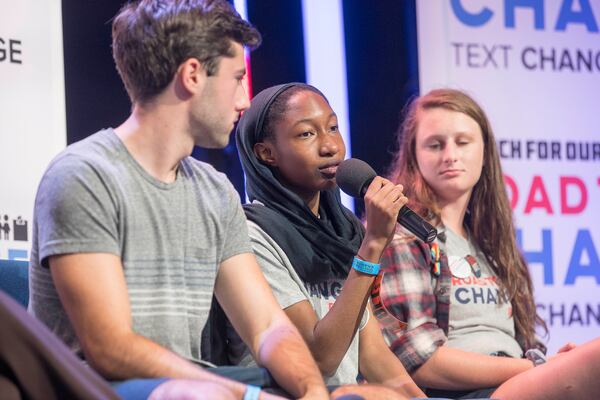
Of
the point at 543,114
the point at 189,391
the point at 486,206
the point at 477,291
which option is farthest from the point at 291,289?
the point at 543,114

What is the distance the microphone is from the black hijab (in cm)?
18

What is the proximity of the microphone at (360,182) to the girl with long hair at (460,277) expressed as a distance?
522 mm

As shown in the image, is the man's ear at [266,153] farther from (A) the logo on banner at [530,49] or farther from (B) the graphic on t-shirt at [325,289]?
(A) the logo on banner at [530,49]

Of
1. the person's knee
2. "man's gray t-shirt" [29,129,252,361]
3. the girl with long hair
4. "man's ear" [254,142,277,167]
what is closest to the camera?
the person's knee

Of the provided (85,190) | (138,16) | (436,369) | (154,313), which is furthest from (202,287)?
(436,369)

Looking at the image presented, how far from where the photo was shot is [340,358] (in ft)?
7.83

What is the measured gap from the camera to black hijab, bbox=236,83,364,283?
2.54 metres

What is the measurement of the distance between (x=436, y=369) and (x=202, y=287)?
38.5 inches

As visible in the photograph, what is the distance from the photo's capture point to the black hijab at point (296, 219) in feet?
8.34

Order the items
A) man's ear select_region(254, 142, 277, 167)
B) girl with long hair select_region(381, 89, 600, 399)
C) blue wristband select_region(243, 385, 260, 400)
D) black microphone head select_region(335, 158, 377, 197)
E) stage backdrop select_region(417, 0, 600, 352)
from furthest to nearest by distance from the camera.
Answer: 1. stage backdrop select_region(417, 0, 600, 352)
2. girl with long hair select_region(381, 89, 600, 399)
3. man's ear select_region(254, 142, 277, 167)
4. black microphone head select_region(335, 158, 377, 197)
5. blue wristband select_region(243, 385, 260, 400)

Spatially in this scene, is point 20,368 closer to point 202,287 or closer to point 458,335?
point 202,287

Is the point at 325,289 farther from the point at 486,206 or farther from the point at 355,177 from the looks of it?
the point at 486,206

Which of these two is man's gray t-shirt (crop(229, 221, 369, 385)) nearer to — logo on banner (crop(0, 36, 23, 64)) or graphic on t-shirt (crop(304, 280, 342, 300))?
graphic on t-shirt (crop(304, 280, 342, 300))

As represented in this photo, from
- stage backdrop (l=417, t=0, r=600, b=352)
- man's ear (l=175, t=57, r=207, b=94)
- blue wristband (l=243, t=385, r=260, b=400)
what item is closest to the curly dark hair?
man's ear (l=175, t=57, r=207, b=94)
